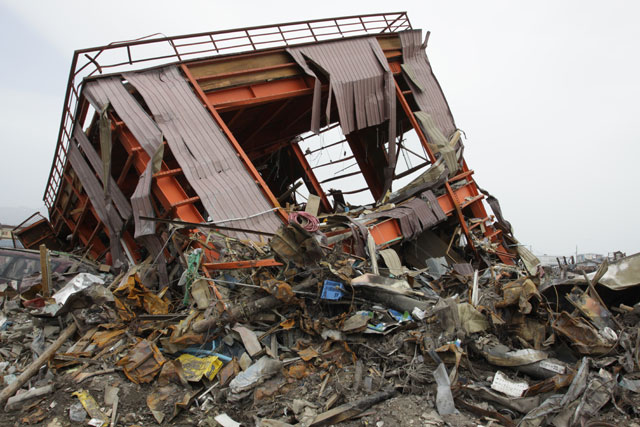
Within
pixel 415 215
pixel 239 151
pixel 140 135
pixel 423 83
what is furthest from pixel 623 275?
pixel 423 83

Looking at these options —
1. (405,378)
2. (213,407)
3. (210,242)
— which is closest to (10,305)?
(210,242)

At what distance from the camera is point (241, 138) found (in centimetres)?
1345

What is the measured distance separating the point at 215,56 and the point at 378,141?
233 inches

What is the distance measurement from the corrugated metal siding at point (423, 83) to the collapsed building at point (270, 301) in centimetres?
143

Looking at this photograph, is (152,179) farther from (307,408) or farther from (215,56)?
(307,408)

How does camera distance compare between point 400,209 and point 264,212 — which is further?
point 400,209

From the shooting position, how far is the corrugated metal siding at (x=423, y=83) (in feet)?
40.8

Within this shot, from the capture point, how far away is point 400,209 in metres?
9.60

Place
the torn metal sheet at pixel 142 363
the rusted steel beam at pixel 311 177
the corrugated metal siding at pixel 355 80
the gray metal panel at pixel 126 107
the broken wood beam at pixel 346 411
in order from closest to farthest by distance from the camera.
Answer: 1. the broken wood beam at pixel 346 411
2. the torn metal sheet at pixel 142 363
3. the gray metal panel at pixel 126 107
4. the corrugated metal siding at pixel 355 80
5. the rusted steel beam at pixel 311 177

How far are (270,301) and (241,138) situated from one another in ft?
29.0

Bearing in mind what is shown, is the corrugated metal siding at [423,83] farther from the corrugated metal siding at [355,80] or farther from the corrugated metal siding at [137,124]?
the corrugated metal siding at [137,124]

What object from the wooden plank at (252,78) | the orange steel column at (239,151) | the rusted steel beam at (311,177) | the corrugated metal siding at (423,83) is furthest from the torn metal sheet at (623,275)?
the rusted steel beam at (311,177)

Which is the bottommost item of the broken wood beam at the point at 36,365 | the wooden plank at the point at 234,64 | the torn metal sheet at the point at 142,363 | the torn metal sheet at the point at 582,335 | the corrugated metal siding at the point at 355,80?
the torn metal sheet at the point at 582,335

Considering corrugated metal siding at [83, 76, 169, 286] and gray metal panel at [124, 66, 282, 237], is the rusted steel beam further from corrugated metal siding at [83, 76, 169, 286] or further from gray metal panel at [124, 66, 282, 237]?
corrugated metal siding at [83, 76, 169, 286]
